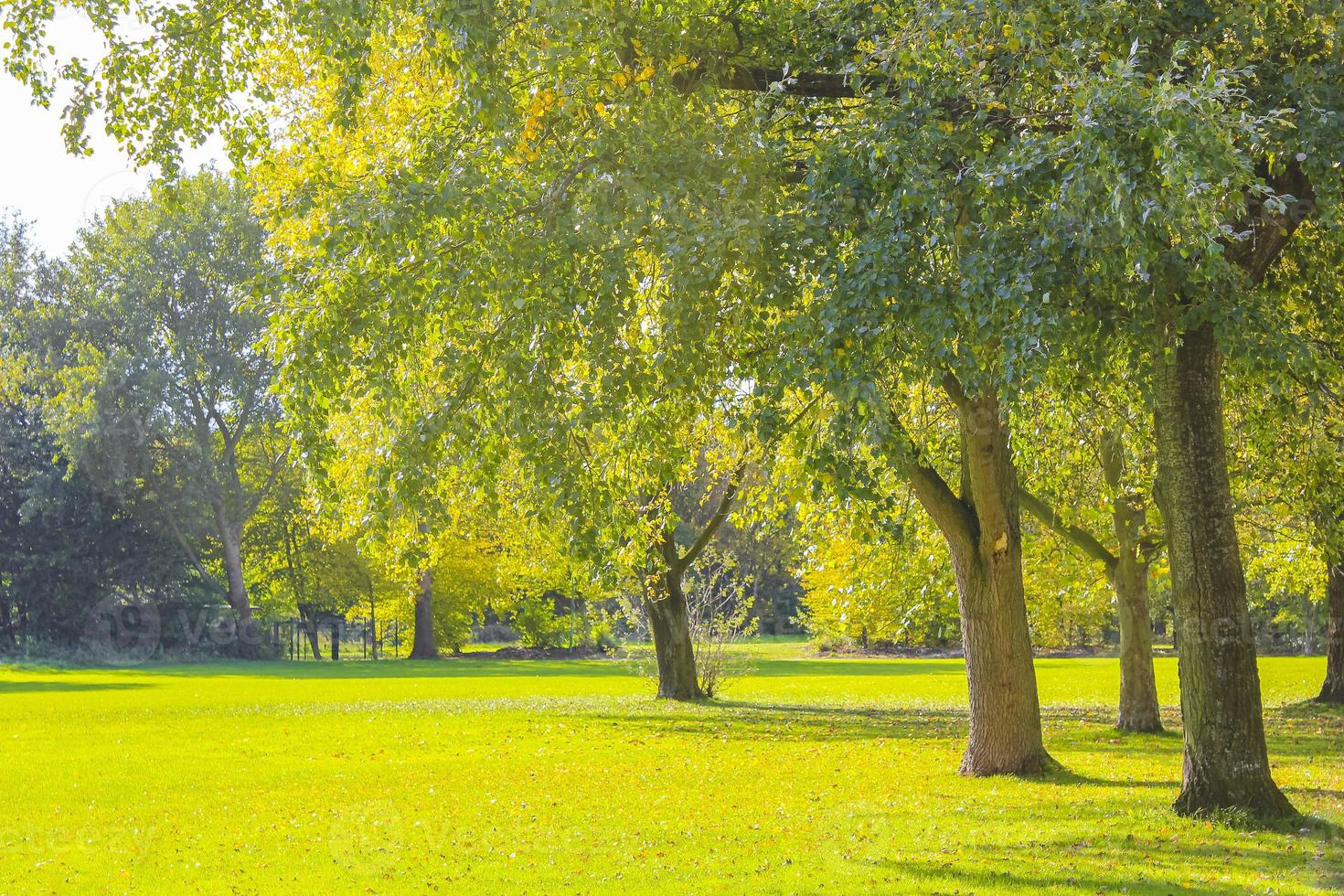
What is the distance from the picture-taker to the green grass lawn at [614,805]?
941 cm

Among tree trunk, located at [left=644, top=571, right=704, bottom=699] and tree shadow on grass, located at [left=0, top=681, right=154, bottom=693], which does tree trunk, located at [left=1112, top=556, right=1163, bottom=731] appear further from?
tree shadow on grass, located at [left=0, top=681, right=154, bottom=693]

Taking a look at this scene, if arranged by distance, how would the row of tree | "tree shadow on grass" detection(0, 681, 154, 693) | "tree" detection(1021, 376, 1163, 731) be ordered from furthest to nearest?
"tree shadow on grass" detection(0, 681, 154, 693), "tree" detection(1021, 376, 1163, 731), the row of tree

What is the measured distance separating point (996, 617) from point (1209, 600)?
3.87 m

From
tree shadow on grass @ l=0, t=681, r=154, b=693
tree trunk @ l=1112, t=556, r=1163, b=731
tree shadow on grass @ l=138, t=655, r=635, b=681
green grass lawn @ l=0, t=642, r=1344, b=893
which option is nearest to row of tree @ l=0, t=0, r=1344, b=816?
green grass lawn @ l=0, t=642, r=1344, b=893

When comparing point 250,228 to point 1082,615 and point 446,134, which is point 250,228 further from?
point 446,134

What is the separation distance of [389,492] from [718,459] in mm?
13053

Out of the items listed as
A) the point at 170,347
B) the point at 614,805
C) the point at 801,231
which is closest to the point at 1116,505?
the point at 614,805

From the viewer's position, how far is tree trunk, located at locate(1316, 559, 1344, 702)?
78.9 ft

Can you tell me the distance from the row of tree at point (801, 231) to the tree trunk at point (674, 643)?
1562 cm

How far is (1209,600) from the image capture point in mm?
10367

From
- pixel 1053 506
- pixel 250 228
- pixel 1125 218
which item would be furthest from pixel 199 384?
pixel 1125 218

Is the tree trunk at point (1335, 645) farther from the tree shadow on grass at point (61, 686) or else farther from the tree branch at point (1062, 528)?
the tree shadow on grass at point (61, 686)

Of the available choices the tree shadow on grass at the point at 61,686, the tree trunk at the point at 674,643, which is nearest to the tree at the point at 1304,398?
the tree trunk at the point at 674,643

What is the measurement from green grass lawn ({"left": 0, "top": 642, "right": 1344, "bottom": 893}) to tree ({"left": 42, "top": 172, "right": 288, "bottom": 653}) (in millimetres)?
24897
